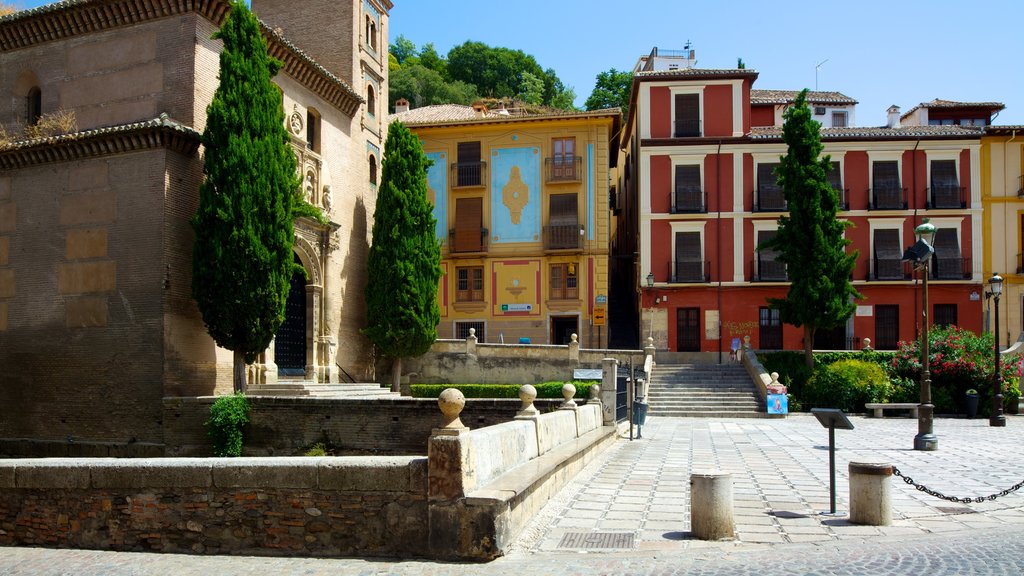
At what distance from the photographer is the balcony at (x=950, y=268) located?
33.8 metres

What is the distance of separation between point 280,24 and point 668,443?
67.2 feet

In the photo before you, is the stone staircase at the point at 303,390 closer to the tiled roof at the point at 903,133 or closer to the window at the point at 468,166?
the window at the point at 468,166

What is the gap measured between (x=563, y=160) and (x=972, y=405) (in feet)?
60.2

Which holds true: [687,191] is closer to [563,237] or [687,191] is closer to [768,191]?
[768,191]

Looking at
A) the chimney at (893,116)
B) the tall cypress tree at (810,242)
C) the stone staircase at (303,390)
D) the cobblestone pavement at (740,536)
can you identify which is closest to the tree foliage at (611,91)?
the chimney at (893,116)

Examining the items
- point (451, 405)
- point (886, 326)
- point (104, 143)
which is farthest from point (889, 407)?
point (104, 143)

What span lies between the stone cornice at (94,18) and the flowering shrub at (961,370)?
2052 cm

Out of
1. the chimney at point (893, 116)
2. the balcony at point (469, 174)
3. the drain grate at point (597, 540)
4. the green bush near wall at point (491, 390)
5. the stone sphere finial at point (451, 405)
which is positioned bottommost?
the green bush near wall at point (491, 390)

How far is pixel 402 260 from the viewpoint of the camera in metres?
27.0

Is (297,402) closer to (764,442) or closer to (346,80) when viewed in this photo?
(764,442)

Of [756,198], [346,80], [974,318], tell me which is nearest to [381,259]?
[346,80]

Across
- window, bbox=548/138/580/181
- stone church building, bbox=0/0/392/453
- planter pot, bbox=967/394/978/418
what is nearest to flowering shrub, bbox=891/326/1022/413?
planter pot, bbox=967/394/978/418

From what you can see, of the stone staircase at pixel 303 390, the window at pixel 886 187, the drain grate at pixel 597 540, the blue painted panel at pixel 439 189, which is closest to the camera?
the drain grate at pixel 597 540

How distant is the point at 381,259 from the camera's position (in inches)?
1064
